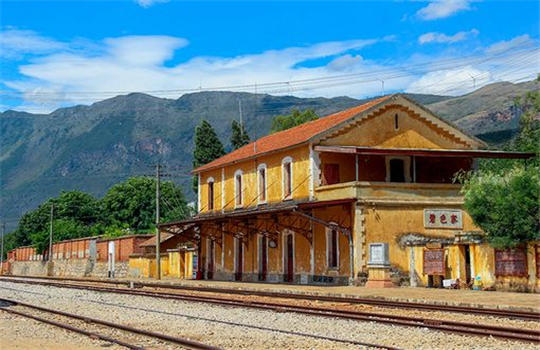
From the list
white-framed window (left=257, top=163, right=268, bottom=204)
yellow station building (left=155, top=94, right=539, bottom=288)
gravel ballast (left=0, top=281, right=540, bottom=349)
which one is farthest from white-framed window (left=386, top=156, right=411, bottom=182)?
gravel ballast (left=0, top=281, right=540, bottom=349)

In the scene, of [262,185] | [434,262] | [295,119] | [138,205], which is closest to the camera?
[434,262]

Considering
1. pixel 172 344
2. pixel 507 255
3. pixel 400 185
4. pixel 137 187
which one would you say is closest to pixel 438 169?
pixel 400 185

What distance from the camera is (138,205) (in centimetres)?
8462

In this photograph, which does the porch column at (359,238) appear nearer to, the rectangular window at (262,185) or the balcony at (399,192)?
the balcony at (399,192)

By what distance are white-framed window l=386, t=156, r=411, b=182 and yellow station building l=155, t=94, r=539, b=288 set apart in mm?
46

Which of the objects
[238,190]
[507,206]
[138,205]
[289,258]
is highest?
[138,205]

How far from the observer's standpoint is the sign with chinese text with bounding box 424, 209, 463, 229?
101ft

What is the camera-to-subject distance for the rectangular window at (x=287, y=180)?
35.5 metres

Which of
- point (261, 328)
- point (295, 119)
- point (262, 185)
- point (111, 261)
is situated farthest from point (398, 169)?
point (295, 119)

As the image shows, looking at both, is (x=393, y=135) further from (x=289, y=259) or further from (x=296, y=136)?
(x=289, y=259)

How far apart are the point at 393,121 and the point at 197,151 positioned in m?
34.5

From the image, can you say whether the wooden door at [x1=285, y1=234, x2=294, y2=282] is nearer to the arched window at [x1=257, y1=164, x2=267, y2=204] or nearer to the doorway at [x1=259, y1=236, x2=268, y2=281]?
the doorway at [x1=259, y1=236, x2=268, y2=281]

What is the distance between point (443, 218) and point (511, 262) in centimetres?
655

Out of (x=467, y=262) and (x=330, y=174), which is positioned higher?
(x=330, y=174)
